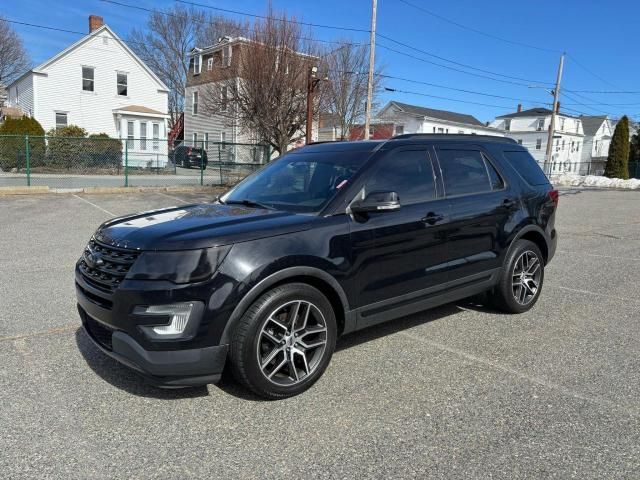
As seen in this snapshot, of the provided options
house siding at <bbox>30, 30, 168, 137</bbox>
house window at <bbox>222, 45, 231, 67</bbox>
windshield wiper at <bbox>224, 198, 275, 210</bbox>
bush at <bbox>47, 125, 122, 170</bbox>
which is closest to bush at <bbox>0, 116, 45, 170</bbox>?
bush at <bbox>47, 125, 122, 170</bbox>

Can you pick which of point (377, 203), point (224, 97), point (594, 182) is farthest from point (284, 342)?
point (594, 182)

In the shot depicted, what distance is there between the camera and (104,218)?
12.2 meters

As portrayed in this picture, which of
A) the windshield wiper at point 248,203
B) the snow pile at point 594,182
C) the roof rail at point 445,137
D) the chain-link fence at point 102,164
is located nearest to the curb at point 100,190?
the chain-link fence at point 102,164

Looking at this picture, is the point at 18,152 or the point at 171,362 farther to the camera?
the point at 18,152

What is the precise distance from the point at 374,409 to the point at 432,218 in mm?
1703

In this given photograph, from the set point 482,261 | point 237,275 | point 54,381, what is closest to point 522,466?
point 237,275

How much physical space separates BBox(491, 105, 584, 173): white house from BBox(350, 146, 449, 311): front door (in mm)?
A: 63460

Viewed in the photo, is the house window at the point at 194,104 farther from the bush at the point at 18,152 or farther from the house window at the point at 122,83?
the bush at the point at 18,152

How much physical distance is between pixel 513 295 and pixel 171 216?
3459 mm

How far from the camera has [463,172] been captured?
15.6ft

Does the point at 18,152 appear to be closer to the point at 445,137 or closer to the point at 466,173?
the point at 445,137

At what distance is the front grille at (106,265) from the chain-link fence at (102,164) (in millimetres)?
15904

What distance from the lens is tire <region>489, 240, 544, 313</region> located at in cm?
509

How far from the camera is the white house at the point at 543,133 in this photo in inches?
2511
